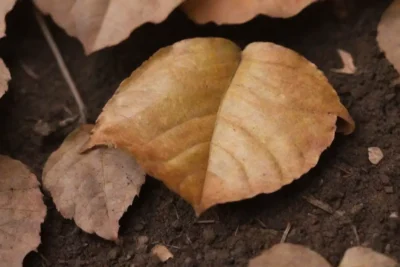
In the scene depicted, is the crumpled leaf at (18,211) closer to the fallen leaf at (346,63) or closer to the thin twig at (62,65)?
the thin twig at (62,65)

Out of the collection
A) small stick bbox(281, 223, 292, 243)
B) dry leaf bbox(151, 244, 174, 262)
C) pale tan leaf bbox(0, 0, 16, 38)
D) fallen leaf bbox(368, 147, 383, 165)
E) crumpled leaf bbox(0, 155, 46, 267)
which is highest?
pale tan leaf bbox(0, 0, 16, 38)

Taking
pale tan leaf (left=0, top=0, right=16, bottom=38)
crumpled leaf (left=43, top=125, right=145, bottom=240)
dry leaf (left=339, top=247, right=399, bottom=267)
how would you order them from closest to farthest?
1. dry leaf (left=339, top=247, right=399, bottom=267)
2. crumpled leaf (left=43, top=125, right=145, bottom=240)
3. pale tan leaf (left=0, top=0, right=16, bottom=38)

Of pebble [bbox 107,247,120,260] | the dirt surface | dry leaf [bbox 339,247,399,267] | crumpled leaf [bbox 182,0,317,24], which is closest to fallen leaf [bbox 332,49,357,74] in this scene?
the dirt surface

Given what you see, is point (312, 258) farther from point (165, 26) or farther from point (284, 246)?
point (165, 26)

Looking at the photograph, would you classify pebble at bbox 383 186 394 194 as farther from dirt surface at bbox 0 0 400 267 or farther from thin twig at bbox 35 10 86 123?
thin twig at bbox 35 10 86 123

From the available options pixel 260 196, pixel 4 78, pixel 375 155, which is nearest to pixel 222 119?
pixel 260 196

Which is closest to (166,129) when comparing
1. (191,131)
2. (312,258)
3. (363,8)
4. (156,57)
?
(191,131)

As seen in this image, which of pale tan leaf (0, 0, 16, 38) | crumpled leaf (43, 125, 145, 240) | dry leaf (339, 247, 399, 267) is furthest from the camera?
pale tan leaf (0, 0, 16, 38)

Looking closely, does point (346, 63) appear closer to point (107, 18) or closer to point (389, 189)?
point (389, 189)
